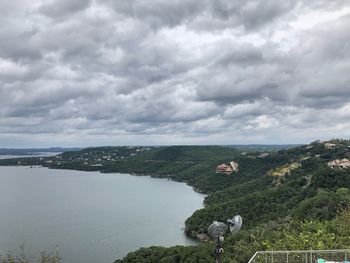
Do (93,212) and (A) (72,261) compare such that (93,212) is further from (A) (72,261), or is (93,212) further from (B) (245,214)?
(A) (72,261)

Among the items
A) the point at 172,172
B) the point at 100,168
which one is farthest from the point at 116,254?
the point at 100,168

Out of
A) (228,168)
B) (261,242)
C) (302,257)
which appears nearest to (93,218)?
(261,242)

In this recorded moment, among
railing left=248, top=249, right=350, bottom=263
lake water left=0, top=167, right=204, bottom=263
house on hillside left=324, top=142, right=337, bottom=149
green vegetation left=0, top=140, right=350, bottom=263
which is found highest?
house on hillside left=324, top=142, right=337, bottom=149

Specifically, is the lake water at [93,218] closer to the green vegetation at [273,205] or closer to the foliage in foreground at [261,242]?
the green vegetation at [273,205]

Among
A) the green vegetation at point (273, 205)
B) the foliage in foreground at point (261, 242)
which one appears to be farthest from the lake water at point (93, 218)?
the foliage in foreground at point (261, 242)

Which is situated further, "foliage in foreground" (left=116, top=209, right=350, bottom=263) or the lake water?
the lake water

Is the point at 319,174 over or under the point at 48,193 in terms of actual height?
over

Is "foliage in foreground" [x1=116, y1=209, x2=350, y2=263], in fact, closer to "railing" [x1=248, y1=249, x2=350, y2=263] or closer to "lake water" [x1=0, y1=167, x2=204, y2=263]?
"railing" [x1=248, y1=249, x2=350, y2=263]

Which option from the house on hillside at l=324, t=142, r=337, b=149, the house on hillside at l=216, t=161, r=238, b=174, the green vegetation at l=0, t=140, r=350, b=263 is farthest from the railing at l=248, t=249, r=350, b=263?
the house on hillside at l=216, t=161, r=238, b=174

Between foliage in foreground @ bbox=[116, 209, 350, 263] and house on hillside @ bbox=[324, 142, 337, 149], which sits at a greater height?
house on hillside @ bbox=[324, 142, 337, 149]

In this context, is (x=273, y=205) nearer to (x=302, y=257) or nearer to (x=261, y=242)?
(x=261, y=242)
